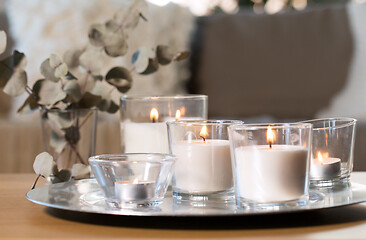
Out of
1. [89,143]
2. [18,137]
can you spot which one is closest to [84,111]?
[89,143]

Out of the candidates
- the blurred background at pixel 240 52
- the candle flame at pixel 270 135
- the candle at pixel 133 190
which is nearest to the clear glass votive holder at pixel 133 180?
the candle at pixel 133 190

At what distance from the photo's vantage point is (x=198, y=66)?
2.08 m

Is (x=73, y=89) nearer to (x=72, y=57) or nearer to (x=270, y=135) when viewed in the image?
(x=72, y=57)

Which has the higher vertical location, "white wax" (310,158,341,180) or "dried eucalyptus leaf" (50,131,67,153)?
"dried eucalyptus leaf" (50,131,67,153)

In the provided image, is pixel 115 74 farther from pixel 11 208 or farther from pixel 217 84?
pixel 217 84

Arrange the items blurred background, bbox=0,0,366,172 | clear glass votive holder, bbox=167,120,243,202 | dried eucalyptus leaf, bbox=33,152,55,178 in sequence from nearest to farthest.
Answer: clear glass votive holder, bbox=167,120,243,202
dried eucalyptus leaf, bbox=33,152,55,178
blurred background, bbox=0,0,366,172

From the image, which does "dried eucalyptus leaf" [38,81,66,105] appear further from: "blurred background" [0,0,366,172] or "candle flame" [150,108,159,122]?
"blurred background" [0,0,366,172]

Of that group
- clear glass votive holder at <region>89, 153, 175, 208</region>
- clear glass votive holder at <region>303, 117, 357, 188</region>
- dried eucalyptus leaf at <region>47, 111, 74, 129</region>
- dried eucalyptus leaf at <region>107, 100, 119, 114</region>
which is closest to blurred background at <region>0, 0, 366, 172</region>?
dried eucalyptus leaf at <region>107, 100, 119, 114</region>

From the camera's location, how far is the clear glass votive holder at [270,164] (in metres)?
0.62

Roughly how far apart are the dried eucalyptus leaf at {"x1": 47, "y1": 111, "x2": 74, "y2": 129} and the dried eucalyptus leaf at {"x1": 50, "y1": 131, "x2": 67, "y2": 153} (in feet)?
0.09

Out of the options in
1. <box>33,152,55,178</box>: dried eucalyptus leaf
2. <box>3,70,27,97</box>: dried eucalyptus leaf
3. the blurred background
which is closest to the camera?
<box>33,152,55,178</box>: dried eucalyptus leaf

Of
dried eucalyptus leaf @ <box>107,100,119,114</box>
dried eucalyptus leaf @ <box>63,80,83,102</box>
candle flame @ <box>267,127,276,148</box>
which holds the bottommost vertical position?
candle flame @ <box>267,127,276,148</box>

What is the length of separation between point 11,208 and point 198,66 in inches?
55.3

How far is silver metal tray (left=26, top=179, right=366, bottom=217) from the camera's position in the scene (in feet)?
1.95
